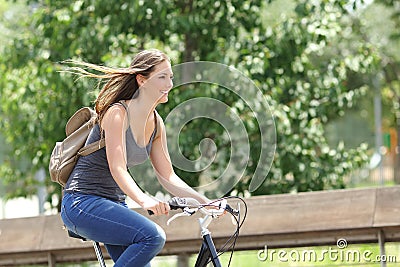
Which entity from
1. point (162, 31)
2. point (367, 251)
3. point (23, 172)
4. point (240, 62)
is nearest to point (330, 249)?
point (367, 251)

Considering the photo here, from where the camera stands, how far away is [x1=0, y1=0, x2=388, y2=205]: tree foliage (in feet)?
25.3

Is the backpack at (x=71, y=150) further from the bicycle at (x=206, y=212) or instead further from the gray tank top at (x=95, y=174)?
the bicycle at (x=206, y=212)

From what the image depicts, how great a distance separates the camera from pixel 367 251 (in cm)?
534

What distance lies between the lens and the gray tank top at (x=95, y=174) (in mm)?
3895

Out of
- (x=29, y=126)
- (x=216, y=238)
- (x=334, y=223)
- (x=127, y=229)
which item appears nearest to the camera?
(x=127, y=229)

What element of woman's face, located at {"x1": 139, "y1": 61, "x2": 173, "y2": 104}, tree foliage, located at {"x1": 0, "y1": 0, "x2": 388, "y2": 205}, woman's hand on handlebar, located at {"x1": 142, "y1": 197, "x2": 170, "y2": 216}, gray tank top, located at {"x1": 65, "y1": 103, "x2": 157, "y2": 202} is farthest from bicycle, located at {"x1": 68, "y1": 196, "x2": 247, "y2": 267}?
tree foliage, located at {"x1": 0, "y1": 0, "x2": 388, "y2": 205}

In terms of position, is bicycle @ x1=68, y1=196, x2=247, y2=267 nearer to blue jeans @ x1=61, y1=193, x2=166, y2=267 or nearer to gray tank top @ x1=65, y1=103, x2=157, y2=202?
blue jeans @ x1=61, y1=193, x2=166, y2=267

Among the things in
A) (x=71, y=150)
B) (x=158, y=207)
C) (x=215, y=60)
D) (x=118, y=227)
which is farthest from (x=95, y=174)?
(x=215, y=60)

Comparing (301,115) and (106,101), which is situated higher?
(106,101)

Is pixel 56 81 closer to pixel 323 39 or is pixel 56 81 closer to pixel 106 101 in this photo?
pixel 323 39

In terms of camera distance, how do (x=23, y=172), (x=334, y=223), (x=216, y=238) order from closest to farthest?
1. (x=334, y=223)
2. (x=216, y=238)
3. (x=23, y=172)

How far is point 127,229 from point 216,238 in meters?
1.79

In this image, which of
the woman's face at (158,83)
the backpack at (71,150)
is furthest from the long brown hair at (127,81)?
the backpack at (71,150)

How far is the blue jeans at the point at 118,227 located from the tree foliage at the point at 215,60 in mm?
3639
